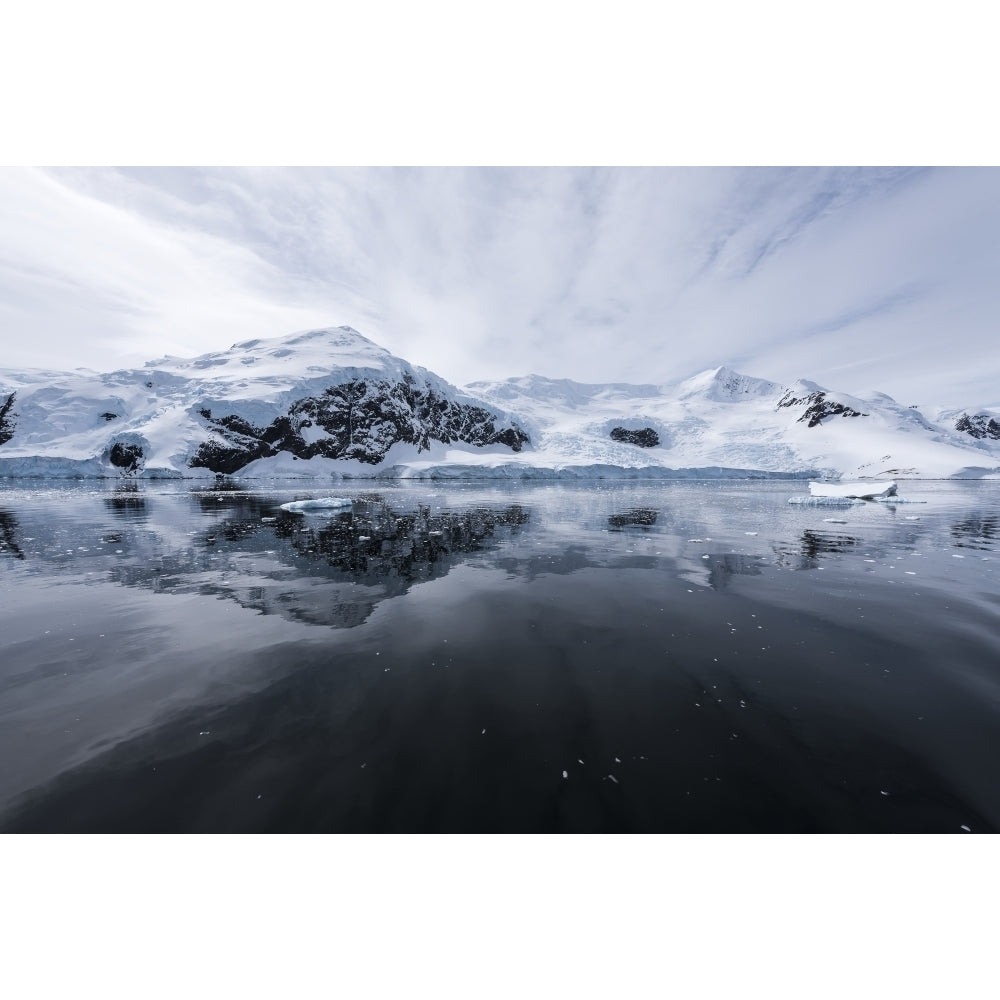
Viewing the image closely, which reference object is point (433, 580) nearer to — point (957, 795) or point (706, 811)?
point (706, 811)

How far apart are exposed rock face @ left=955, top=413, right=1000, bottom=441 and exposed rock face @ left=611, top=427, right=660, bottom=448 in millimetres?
170660

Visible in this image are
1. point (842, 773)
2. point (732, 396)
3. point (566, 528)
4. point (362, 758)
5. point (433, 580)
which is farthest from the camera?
point (732, 396)

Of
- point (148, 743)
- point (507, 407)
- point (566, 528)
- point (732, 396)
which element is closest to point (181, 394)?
point (507, 407)

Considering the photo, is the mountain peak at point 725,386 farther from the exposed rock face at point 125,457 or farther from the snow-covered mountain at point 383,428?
the exposed rock face at point 125,457

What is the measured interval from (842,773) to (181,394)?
133613 millimetres

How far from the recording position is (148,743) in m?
4.39

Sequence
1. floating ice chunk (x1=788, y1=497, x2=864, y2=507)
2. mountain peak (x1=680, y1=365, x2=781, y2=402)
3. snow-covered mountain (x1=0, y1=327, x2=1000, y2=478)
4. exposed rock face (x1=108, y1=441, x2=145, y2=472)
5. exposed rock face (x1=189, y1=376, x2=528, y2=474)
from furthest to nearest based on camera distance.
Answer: mountain peak (x1=680, y1=365, x2=781, y2=402) < exposed rock face (x1=189, y1=376, x2=528, y2=474) < snow-covered mountain (x1=0, y1=327, x2=1000, y2=478) < exposed rock face (x1=108, y1=441, x2=145, y2=472) < floating ice chunk (x1=788, y1=497, x2=864, y2=507)

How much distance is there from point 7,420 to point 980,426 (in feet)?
1077

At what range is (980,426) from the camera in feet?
609

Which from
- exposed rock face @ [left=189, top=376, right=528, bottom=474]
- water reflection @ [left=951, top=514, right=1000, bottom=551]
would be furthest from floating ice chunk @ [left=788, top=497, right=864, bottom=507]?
exposed rock face @ [left=189, top=376, right=528, bottom=474]

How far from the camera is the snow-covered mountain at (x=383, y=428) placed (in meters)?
86.0

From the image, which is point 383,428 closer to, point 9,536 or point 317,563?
point 9,536

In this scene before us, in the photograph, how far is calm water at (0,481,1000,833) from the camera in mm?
3615

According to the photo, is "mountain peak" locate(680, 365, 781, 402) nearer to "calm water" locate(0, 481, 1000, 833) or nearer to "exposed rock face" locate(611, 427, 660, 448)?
"exposed rock face" locate(611, 427, 660, 448)
